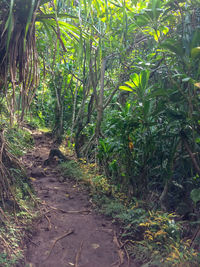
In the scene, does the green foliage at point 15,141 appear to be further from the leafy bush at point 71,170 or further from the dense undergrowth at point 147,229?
the dense undergrowth at point 147,229

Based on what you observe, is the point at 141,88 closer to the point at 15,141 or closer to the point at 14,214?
the point at 14,214

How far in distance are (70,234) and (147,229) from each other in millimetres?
887

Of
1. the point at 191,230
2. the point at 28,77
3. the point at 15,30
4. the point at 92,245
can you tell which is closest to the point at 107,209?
the point at 92,245

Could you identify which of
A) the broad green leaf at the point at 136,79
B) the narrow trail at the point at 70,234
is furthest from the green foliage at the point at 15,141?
the broad green leaf at the point at 136,79

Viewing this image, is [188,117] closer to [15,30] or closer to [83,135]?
[15,30]

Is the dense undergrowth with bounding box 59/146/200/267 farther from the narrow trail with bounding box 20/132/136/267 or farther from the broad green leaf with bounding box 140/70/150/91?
the broad green leaf with bounding box 140/70/150/91

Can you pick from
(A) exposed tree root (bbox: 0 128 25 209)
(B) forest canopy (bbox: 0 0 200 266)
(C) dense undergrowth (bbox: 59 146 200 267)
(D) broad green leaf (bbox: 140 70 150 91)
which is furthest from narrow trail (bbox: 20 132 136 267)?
(D) broad green leaf (bbox: 140 70 150 91)

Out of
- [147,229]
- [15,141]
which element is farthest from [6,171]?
[15,141]

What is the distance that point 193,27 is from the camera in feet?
10.2

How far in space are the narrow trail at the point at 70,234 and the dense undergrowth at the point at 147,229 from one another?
0.14 metres

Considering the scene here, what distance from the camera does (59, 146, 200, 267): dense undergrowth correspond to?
2.54 metres

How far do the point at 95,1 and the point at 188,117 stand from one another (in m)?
1.49

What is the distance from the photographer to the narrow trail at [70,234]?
8.96ft

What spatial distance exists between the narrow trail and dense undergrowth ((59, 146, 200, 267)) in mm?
138
